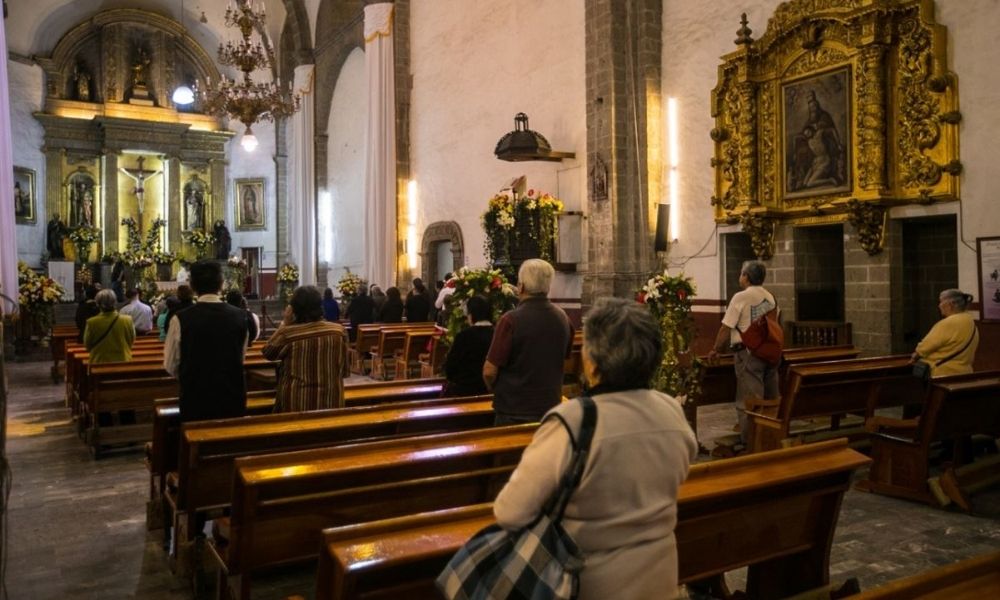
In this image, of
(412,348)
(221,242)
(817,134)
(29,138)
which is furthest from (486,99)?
(29,138)

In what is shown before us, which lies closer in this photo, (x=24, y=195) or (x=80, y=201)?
(x=24, y=195)

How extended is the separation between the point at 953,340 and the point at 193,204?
24855mm

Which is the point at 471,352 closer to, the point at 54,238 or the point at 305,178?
the point at 305,178

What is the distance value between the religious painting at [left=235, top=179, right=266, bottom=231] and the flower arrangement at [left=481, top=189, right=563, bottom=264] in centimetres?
1585

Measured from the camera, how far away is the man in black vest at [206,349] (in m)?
4.13

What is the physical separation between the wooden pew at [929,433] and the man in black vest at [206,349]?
4.30 m

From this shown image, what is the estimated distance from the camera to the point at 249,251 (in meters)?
26.4

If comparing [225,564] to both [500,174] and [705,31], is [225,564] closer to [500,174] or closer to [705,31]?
[705,31]

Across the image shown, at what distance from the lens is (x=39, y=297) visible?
1487cm

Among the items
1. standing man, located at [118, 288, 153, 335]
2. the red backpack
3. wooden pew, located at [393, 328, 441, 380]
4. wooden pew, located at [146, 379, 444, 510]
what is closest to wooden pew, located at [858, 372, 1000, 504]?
the red backpack

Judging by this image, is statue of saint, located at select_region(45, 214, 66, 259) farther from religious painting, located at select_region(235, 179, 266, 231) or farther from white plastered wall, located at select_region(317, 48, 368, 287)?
white plastered wall, located at select_region(317, 48, 368, 287)

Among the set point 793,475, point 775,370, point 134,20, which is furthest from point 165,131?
point 793,475

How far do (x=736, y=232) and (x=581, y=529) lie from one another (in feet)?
31.9

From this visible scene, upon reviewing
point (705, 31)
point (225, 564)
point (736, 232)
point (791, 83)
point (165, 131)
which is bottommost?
point (225, 564)
